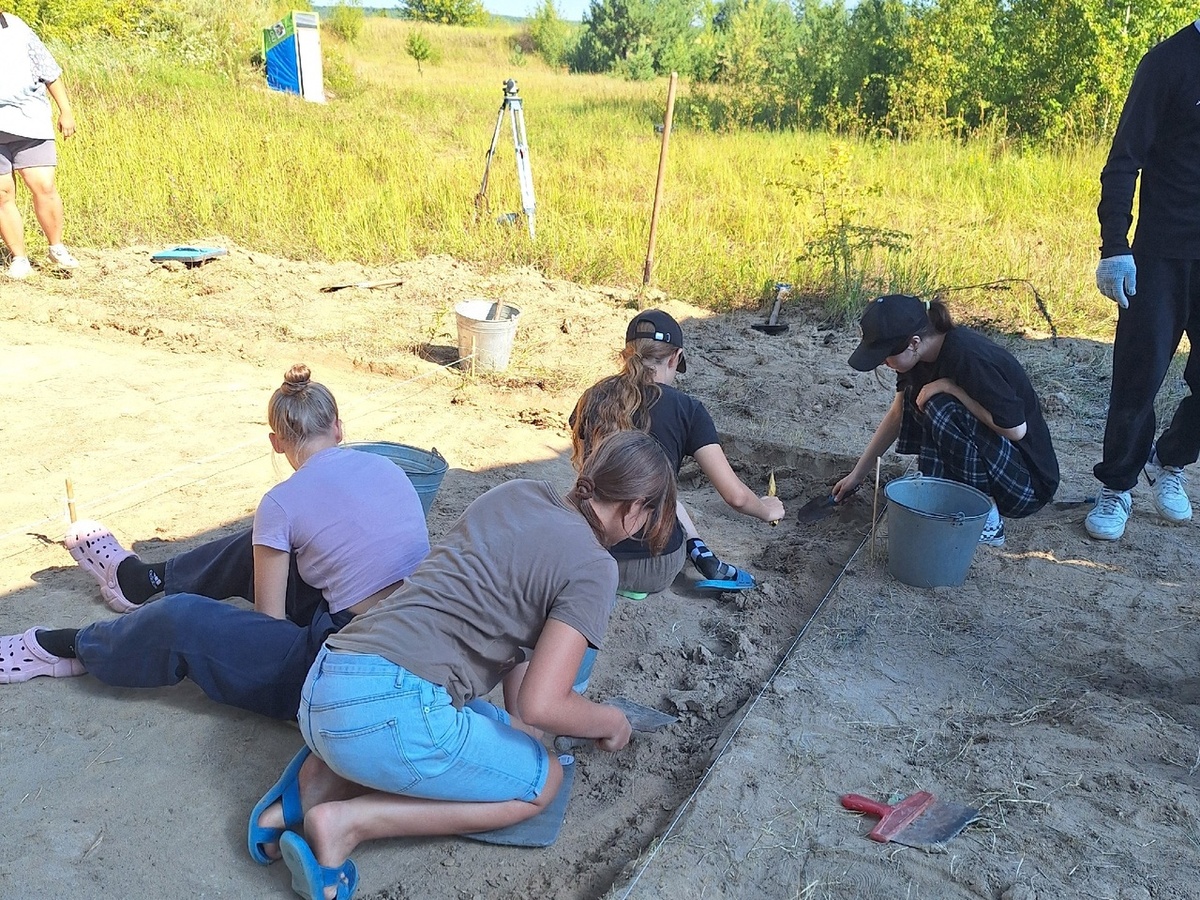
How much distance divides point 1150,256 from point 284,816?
375cm

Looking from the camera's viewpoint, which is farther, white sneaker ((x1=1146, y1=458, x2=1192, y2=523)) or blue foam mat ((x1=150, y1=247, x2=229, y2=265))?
blue foam mat ((x1=150, y1=247, x2=229, y2=265))

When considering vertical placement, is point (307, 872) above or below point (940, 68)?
below

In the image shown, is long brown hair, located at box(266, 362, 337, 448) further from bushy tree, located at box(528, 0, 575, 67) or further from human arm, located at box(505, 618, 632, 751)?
bushy tree, located at box(528, 0, 575, 67)

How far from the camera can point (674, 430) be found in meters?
3.41

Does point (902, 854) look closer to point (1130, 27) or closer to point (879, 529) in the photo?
point (879, 529)

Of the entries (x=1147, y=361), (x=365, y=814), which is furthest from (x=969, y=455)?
(x=365, y=814)

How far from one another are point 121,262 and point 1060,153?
967 centimetres

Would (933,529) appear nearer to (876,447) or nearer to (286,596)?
(876,447)

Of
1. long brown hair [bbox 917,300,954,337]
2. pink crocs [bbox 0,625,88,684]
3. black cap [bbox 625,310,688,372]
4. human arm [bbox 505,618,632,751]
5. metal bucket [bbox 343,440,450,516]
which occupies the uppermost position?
long brown hair [bbox 917,300,954,337]

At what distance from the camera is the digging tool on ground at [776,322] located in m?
6.64

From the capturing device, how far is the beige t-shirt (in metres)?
2.12

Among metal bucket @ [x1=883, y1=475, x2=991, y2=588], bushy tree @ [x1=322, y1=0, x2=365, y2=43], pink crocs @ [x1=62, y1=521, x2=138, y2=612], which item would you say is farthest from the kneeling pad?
bushy tree @ [x1=322, y1=0, x2=365, y2=43]

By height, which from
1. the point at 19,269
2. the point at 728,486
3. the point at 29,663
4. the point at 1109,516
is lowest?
the point at 19,269

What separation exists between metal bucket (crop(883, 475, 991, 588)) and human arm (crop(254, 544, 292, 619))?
2.12m
